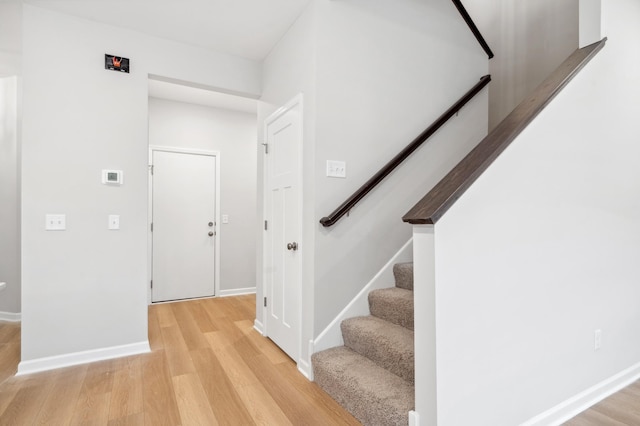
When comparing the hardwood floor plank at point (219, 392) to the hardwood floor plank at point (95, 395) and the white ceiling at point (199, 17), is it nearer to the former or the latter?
Answer: the hardwood floor plank at point (95, 395)

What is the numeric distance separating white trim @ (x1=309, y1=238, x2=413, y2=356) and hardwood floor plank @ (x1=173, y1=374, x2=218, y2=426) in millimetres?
724

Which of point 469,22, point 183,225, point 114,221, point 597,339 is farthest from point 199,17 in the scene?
point 597,339

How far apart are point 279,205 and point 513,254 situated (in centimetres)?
181

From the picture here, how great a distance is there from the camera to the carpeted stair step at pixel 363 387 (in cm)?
163

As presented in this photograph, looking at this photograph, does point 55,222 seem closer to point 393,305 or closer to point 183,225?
point 183,225

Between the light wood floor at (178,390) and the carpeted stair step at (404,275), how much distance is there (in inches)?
36.2

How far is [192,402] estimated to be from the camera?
2.02m

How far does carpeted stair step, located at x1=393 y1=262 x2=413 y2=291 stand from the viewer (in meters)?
2.39

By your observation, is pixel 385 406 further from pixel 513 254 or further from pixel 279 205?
pixel 279 205

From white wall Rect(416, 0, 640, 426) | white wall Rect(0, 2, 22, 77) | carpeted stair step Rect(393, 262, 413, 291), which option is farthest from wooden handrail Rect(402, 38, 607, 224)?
white wall Rect(0, 2, 22, 77)

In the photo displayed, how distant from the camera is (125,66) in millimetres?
2732

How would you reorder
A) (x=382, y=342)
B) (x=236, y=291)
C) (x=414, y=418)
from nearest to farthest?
(x=414, y=418) → (x=382, y=342) → (x=236, y=291)

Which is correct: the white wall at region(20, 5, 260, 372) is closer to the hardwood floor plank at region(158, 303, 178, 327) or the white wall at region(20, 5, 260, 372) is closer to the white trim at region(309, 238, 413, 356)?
the hardwood floor plank at region(158, 303, 178, 327)

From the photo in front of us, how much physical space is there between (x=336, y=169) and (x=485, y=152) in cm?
106
